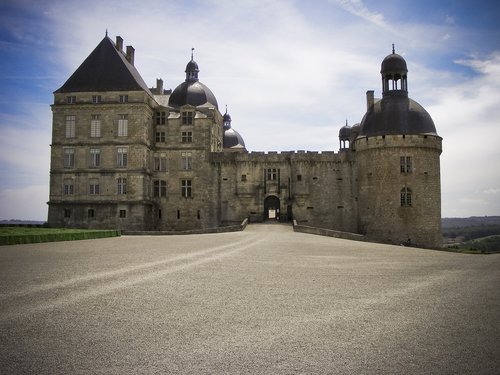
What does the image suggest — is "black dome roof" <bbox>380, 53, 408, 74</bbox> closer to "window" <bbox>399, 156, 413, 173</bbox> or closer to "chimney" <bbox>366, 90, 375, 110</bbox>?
"chimney" <bbox>366, 90, 375, 110</bbox>

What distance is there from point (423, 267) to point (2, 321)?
13352 mm

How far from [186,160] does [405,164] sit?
22.2 meters

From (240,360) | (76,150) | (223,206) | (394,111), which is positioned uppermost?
(394,111)

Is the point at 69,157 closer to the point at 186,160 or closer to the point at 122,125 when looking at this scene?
the point at 122,125

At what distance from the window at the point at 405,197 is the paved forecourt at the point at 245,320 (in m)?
29.3

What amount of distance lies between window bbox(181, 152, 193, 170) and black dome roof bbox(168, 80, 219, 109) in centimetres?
639

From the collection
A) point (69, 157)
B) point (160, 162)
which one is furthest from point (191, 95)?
point (69, 157)

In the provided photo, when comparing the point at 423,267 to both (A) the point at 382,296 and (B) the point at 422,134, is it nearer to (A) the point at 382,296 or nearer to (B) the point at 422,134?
(A) the point at 382,296

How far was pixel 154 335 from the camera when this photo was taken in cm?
761

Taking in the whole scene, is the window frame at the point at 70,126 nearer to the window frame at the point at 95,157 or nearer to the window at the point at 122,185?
the window frame at the point at 95,157

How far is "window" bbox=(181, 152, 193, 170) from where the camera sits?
1881 inches

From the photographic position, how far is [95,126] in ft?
148

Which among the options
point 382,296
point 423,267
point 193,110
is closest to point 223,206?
point 193,110

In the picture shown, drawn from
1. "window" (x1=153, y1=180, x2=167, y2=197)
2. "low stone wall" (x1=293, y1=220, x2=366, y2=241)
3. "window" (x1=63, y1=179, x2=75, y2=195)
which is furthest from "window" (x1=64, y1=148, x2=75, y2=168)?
"low stone wall" (x1=293, y1=220, x2=366, y2=241)
